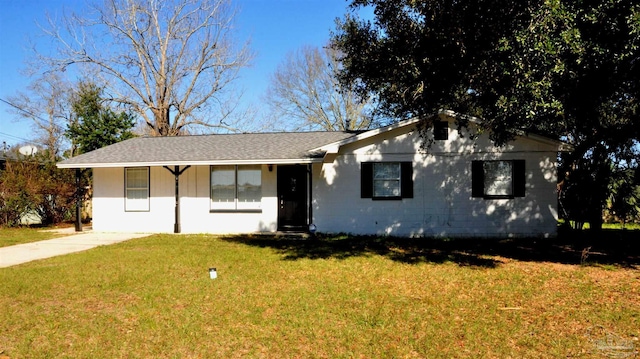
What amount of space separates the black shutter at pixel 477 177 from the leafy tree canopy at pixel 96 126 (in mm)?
18606

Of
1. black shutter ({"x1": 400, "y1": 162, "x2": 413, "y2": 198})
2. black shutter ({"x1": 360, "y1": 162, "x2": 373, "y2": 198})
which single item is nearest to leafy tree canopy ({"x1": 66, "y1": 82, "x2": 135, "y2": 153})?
black shutter ({"x1": 360, "y1": 162, "x2": 373, "y2": 198})

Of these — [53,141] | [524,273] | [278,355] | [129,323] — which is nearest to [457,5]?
[524,273]

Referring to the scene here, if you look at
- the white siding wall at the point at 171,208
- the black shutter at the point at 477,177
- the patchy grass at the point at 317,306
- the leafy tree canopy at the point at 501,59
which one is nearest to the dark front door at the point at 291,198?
the white siding wall at the point at 171,208

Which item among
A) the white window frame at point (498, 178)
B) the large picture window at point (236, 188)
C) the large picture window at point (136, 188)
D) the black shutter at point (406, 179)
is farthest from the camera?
the large picture window at point (136, 188)

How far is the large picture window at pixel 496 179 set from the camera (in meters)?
12.8

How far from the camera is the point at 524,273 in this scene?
786 centimetres

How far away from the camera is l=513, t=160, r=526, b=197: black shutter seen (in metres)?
12.7

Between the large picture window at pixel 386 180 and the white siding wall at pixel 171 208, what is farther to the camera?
the white siding wall at pixel 171 208

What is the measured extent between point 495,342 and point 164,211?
12.4 meters

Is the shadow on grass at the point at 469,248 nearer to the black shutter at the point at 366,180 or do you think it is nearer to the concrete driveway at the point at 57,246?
the black shutter at the point at 366,180

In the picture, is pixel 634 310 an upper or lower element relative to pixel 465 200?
lower

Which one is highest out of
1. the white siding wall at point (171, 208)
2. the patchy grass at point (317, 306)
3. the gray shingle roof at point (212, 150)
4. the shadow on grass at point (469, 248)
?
the gray shingle roof at point (212, 150)

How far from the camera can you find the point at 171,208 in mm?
14367

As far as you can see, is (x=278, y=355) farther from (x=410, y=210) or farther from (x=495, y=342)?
(x=410, y=210)
